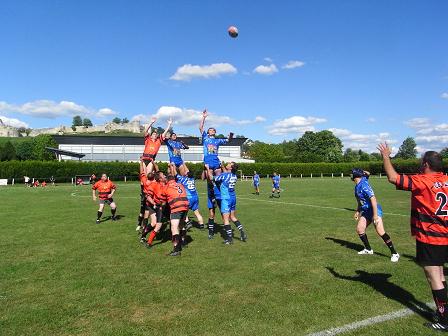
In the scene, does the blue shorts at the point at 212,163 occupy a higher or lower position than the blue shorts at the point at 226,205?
higher

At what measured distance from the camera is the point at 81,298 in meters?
6.30

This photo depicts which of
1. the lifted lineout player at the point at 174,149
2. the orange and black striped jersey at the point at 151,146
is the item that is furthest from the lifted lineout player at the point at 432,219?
the orange and black striped jersey at the point at 151,146

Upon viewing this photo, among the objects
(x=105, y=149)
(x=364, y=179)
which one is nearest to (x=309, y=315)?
(x=364, y=179)

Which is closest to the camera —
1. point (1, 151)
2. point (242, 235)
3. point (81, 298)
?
point (81, 298)

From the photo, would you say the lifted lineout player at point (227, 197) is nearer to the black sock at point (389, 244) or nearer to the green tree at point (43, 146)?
the black sock at point (389, 244)

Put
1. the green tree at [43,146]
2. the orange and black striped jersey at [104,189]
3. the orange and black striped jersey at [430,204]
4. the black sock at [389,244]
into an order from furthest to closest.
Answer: the green tree at [43,146] < the orange and black striped jersey at [104,189] < the black sock at [389,244] < the orange and black striped jersey at [430,204]

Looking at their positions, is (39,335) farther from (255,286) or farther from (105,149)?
(105,149)

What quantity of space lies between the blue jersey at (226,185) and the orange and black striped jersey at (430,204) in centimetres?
577

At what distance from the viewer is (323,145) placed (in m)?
126

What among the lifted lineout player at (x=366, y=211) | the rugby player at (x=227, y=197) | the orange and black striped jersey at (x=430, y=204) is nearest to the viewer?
the orange and black striped jersey at (x=430, y=204)

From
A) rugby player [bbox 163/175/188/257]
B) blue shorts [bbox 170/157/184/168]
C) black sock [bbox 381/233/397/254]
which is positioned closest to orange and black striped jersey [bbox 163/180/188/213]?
rugby player [bbox 163/175/188/257]

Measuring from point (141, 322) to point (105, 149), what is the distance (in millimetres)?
93327

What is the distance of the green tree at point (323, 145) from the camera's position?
12215 centimetres

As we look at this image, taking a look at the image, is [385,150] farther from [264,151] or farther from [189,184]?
[264,151]
